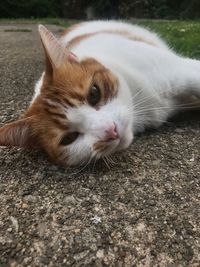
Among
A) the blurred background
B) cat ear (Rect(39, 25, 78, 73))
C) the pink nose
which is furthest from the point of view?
the blurred background

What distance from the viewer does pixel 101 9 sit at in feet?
45.5

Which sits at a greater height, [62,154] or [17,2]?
[62,154]

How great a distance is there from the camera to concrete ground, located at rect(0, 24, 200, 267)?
5.92 feet

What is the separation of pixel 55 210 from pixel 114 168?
459 mm

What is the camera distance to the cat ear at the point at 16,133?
2.41 meters

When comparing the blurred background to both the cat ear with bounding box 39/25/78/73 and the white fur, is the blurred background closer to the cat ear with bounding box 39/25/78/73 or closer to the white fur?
the white fur

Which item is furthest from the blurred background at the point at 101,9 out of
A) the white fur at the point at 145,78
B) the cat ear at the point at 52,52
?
the cat ear at the point at 52,52

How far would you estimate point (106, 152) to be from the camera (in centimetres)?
231

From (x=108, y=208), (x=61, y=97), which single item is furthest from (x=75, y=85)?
(x=108, y=208)

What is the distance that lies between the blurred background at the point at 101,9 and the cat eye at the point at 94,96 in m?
11.7

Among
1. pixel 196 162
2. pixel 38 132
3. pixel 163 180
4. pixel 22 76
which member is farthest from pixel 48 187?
pixel 22 76

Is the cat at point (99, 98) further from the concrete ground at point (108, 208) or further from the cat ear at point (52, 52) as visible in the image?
the concrete ground at point (108, 208)

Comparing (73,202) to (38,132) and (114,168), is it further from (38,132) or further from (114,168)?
(38,132)

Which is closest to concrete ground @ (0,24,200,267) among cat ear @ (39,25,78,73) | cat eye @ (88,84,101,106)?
cat eye @ (88,84,101,106)
